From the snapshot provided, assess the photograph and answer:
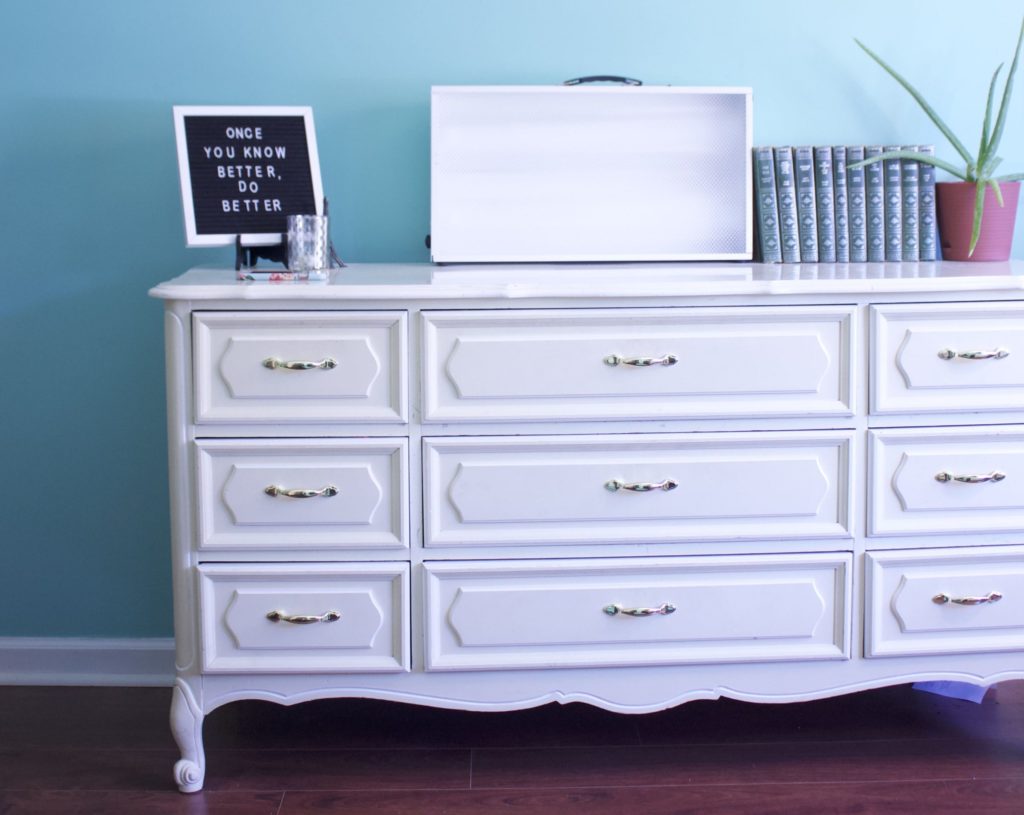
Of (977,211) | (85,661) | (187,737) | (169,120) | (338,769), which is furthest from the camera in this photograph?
(85,661)

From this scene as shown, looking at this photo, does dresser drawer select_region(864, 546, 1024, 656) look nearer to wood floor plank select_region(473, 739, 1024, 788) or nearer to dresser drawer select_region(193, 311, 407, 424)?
wood floor plank select_region(473, 739, 1024, 788)

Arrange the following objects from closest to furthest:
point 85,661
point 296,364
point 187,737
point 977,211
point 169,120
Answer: point 296,364
point 187,737
point 977,211
point 169,120
point 85,661

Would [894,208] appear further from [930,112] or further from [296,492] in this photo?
[296,492]

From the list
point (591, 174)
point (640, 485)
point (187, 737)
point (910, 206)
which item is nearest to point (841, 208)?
point (910, 206)

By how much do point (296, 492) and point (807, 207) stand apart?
1.10 m

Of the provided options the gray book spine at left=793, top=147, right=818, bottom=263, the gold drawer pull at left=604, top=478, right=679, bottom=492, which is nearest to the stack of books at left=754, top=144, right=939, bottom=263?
the gray book spine at left=793, top=147, right=818, bottom=263

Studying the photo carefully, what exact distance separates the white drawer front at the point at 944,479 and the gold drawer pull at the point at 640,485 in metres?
0.33

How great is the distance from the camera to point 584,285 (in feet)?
5.93

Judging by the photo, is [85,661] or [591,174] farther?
[85,661]

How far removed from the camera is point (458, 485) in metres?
1.85

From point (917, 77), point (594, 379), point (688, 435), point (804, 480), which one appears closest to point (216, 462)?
point (594, 379)

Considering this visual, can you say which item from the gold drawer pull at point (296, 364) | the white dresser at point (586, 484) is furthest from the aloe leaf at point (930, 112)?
the gold drawer pull at point (296, 364)

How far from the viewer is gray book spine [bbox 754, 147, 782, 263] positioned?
2227 millimetres

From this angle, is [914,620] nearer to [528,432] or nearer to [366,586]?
[528,432]
